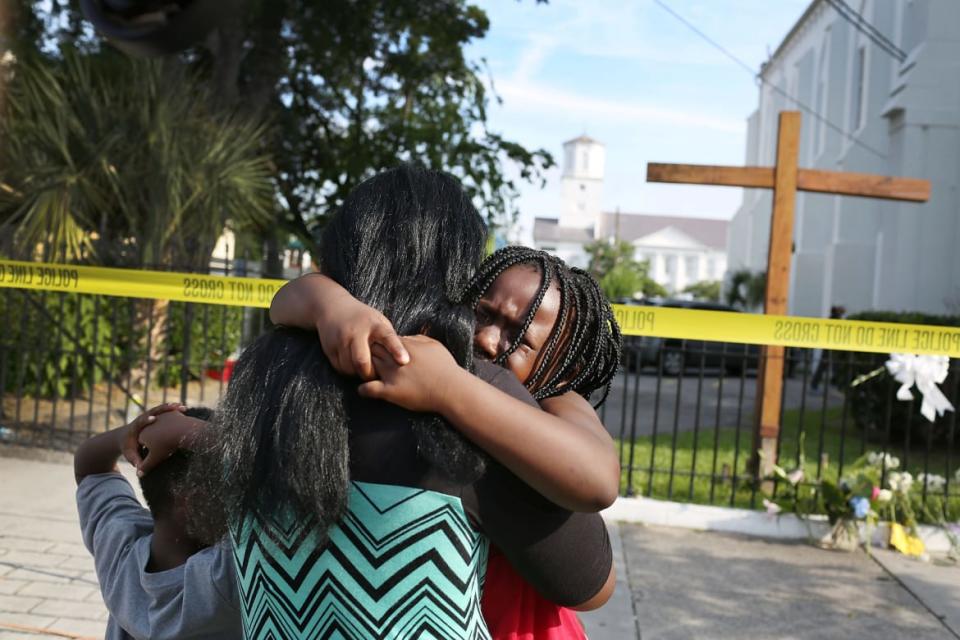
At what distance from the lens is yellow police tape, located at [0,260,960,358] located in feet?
17.5

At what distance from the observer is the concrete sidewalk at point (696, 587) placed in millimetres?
4438

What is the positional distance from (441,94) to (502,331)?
14.4 m

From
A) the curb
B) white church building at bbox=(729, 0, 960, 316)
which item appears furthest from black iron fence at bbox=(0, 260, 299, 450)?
white church building at bbox=(729, 0, 960, 316)

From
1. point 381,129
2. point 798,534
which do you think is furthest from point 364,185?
point 381,129

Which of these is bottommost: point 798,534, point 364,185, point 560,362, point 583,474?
point 798,534

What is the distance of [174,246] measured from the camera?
9039 mm

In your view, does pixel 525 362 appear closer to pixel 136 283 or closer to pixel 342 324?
pixel 342 324

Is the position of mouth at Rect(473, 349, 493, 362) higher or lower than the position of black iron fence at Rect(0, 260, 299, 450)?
higher

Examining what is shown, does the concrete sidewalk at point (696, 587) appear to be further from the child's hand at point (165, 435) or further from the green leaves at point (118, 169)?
the green leaves at point (118, 169)

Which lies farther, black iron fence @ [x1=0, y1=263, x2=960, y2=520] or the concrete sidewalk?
black iron fence @ [x1=0, y1=263, x2=960, y2=520]

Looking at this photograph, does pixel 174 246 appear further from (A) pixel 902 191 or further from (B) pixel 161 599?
(B) pixel 161 599

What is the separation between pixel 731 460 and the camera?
9453 mm

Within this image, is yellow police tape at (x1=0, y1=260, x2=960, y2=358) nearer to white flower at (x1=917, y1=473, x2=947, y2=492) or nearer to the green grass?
the green grass

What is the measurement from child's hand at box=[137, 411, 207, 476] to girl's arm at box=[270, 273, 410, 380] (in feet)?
1.31
